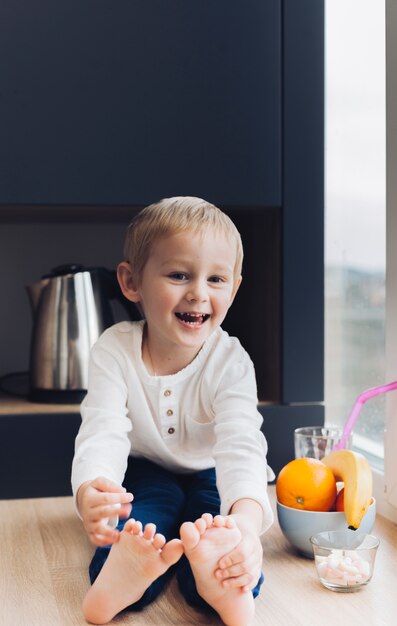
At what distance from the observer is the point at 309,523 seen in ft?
3.79

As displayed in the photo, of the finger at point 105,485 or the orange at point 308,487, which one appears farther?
the orange at point 308,487

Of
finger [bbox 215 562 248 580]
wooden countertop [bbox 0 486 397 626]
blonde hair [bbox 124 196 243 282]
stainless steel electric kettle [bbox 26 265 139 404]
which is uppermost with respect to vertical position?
blonde hair [bbox 124 196 243 282]

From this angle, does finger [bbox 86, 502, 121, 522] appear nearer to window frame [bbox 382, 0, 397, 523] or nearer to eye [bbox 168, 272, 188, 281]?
eye [bbox 168, 272, 188, 281]

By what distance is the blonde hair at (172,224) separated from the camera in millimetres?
1182

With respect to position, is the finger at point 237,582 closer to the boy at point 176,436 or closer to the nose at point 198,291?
the boy at point 176,436

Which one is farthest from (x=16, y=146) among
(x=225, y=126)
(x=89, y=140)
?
(x=225, y=126)

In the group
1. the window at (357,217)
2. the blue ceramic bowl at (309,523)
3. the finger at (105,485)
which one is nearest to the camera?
the finger at (105,485)

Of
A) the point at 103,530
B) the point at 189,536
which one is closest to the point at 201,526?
the point at 189,536

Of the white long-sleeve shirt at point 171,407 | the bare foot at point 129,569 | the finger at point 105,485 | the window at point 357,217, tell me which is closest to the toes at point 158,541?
the bare foot at point 129,569

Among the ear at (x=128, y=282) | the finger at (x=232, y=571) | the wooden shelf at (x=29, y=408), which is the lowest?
the finger at (x=232, y=571)

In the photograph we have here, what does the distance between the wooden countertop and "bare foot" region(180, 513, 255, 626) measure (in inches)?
1.6

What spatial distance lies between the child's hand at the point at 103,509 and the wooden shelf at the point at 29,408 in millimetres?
470

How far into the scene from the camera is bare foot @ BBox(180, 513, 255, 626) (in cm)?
93

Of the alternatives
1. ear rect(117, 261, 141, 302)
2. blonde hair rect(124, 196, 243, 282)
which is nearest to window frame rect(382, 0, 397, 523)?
blonde hair rect(124, 196, 243, 282)
